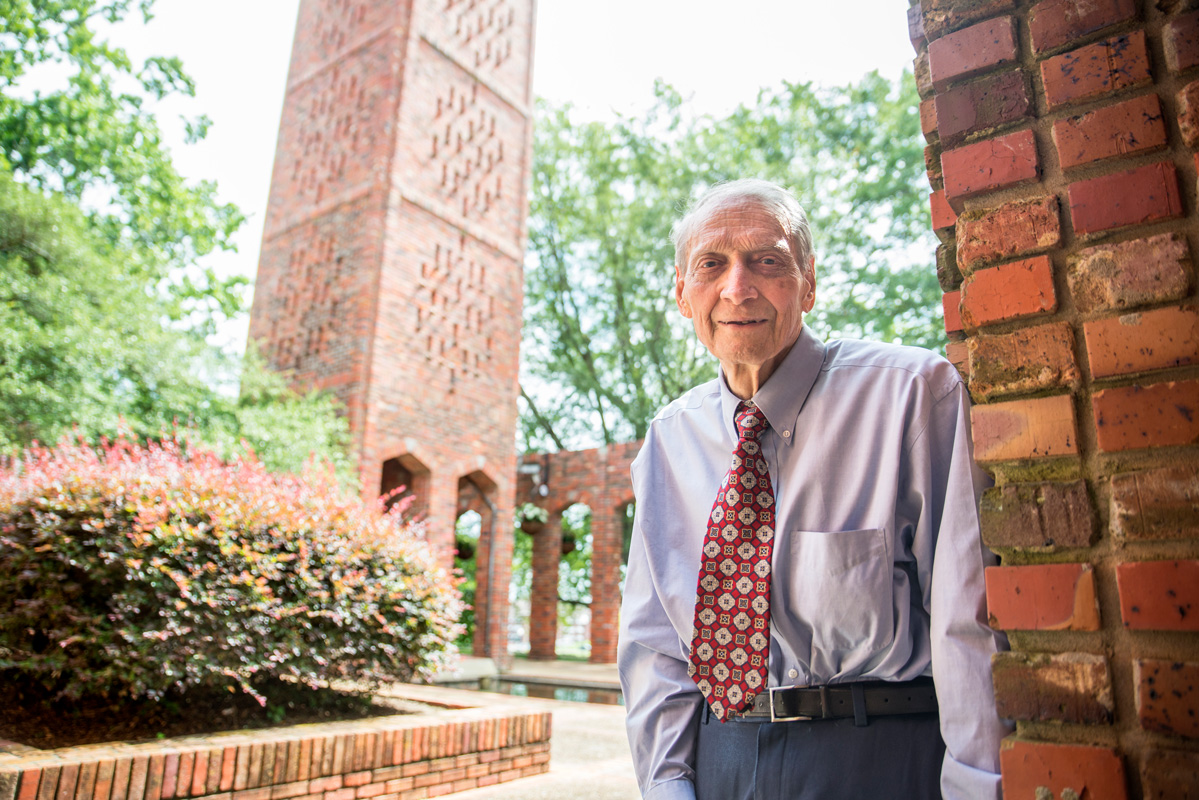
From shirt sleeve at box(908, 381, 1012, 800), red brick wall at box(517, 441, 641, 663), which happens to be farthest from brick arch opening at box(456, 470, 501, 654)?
shirt sleeve at box(908, 381, 1012, 800)

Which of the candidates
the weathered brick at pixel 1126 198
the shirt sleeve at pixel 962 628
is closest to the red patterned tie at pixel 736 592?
the shirt sleeve at pixel 962 628

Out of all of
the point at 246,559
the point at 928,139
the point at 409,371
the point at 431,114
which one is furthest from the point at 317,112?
the point at 928,139

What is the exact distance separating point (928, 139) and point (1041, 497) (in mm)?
1011

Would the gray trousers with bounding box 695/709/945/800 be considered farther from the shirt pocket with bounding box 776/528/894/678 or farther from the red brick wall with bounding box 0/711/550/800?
the red brick wall with bounding box 0/711/550/800

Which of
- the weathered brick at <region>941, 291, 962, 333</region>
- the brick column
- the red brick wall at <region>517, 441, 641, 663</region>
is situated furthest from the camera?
the brick column

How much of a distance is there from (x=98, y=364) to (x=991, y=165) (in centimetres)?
1012

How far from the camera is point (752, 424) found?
152 cm

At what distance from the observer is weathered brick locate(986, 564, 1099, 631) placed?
866 millimetres

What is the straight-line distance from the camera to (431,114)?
43.2 ft

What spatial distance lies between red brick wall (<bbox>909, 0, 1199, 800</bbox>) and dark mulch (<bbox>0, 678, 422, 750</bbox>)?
4.12 metres

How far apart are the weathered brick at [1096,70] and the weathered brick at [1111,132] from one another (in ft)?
0.08

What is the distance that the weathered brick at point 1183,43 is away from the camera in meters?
0.88

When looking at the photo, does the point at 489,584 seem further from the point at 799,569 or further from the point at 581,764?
the point at 799,569

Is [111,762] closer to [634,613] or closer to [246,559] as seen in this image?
[246,559]
